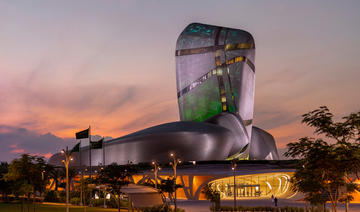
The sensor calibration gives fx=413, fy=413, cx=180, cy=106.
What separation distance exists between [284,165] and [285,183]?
4.61 metres

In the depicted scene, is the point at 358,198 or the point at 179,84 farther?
the point at 179,84

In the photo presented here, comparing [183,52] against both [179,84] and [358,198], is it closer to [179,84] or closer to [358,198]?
[179,84]

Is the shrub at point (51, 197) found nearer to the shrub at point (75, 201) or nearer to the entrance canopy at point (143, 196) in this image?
the shrub at point (75, 201)

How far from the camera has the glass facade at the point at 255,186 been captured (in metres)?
69.2

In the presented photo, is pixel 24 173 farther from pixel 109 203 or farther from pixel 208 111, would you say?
pixel 208 111

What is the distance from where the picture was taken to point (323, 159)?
63.3ft

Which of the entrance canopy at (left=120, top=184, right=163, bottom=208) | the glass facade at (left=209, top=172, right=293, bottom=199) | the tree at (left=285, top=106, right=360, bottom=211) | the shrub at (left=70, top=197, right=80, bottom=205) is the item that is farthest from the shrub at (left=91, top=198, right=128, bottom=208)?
the tree at (left=285, top=106, right=360, bottom=211)

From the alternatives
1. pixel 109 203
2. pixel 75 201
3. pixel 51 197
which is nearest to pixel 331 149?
pixel 109 203

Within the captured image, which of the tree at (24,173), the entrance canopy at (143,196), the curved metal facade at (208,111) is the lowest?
the entrance canopy at (143,196)

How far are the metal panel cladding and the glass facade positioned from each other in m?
26.1

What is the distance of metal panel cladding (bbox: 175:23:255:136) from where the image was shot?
93312mm

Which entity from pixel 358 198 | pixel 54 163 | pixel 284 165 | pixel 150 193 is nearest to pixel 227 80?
pixel 284 165

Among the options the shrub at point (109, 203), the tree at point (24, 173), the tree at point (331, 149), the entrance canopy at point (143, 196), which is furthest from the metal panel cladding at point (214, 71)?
the tree at point (331, 149)

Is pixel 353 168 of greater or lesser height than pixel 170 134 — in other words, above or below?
below
